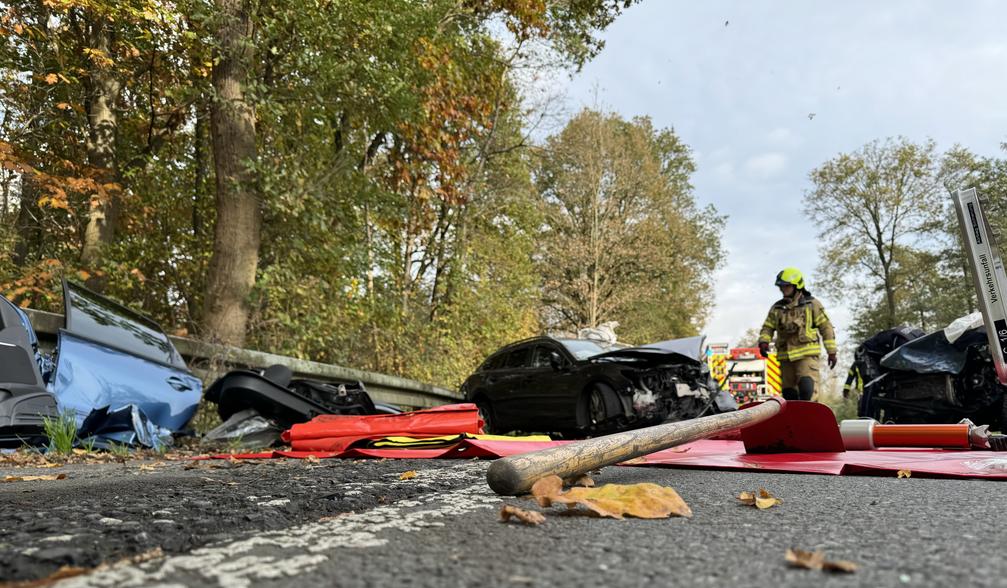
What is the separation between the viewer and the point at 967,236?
14.6 ft

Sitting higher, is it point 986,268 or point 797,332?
point 797,332

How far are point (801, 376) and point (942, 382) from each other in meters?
1.80

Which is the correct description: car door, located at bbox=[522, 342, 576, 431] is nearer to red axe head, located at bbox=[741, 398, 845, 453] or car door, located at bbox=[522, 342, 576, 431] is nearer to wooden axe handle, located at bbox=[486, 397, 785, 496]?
red axe head, located at bbox=[741, 398, 845, 453]

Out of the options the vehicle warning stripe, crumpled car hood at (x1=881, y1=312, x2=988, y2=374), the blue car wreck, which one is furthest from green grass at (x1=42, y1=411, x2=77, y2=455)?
the vehicle warning stripe

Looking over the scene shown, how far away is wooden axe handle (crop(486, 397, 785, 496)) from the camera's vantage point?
2137 mm

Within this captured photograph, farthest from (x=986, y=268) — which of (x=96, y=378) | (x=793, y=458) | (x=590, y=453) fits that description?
(x=96, y=378)

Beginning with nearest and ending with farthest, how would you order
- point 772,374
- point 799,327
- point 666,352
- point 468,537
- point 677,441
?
1. point 468,537
2. point 677,441
3. point 666,352
4. point 799,327
5. point 772,374

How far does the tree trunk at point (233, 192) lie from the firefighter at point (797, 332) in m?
7.00

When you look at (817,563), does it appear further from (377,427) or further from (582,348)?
(582,348)

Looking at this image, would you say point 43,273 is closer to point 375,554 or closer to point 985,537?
point 375,554

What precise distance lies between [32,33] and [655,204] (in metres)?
28.0

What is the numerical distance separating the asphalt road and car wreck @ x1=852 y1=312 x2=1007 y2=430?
5.04 meters

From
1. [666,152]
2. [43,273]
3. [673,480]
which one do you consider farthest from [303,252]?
[666,152]

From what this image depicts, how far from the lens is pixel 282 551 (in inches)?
60.7
